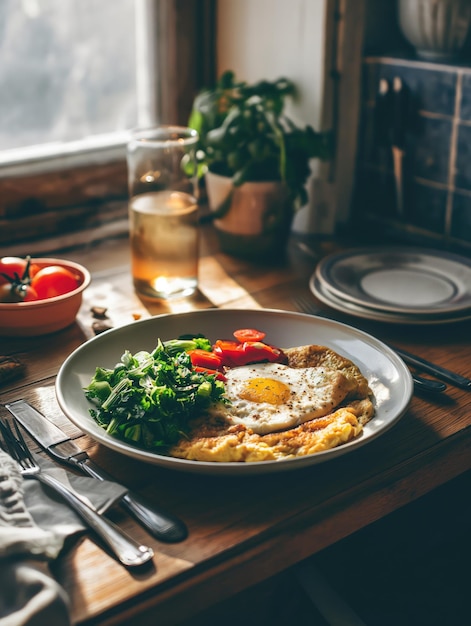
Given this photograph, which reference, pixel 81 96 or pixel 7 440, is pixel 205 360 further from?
pixel 81 96

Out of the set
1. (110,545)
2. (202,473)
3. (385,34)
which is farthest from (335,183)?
(110,545)

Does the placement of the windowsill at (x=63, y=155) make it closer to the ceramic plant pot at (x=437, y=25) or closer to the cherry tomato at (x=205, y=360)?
the ceramic plant pot at (x=437, y=25)

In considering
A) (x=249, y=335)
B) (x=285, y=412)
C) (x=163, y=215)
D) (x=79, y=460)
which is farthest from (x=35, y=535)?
(x=163, y=215)

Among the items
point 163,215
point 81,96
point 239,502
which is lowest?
point 239,502

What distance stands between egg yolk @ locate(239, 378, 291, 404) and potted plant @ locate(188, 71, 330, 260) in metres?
0.69

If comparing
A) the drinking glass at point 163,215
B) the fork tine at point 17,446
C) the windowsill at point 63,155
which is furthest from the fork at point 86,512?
the windowsill at point 63,155

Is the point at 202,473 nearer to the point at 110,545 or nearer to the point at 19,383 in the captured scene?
the point at 110,545

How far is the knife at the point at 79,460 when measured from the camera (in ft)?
3.12

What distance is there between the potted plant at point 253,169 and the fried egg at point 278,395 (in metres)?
0.63

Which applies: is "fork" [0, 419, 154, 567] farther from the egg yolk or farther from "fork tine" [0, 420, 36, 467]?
the egg yolk

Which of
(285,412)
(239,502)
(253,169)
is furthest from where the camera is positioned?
(253,169)

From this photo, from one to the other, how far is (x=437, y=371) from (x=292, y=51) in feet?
3.30

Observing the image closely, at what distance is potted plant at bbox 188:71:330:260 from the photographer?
1.76 metres

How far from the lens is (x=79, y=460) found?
3.55ft
